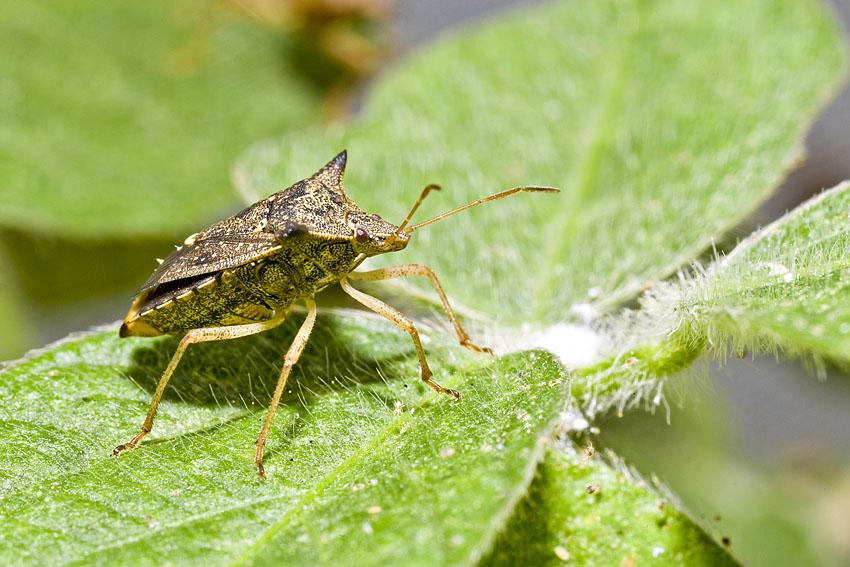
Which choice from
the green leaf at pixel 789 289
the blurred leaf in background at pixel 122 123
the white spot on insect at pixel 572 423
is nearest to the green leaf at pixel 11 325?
the blurred leaf in background at pixel 122 123

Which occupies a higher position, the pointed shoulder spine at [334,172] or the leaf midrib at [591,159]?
the pointed shoulder spine at [334,172]

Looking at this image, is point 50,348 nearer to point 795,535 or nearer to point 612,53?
point 612,53

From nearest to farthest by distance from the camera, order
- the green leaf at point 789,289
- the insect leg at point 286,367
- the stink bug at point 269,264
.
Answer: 1. the green leaf at point 789,289
2. the insect leg at point 286,367
3. the stink bug at point 269,264

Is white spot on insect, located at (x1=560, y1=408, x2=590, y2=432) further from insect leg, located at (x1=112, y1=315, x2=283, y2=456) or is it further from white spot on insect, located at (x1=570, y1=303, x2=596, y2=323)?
insect leg, located at (x1=112, y1=315, x2=283, y2=456)

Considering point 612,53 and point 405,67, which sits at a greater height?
point 405,67

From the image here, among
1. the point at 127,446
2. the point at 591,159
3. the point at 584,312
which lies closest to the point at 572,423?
the point at 584,312

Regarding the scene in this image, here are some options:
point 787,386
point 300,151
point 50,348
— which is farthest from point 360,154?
point 787,386

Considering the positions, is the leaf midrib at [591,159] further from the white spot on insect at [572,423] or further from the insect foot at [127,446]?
the insect foot at [127,446]
